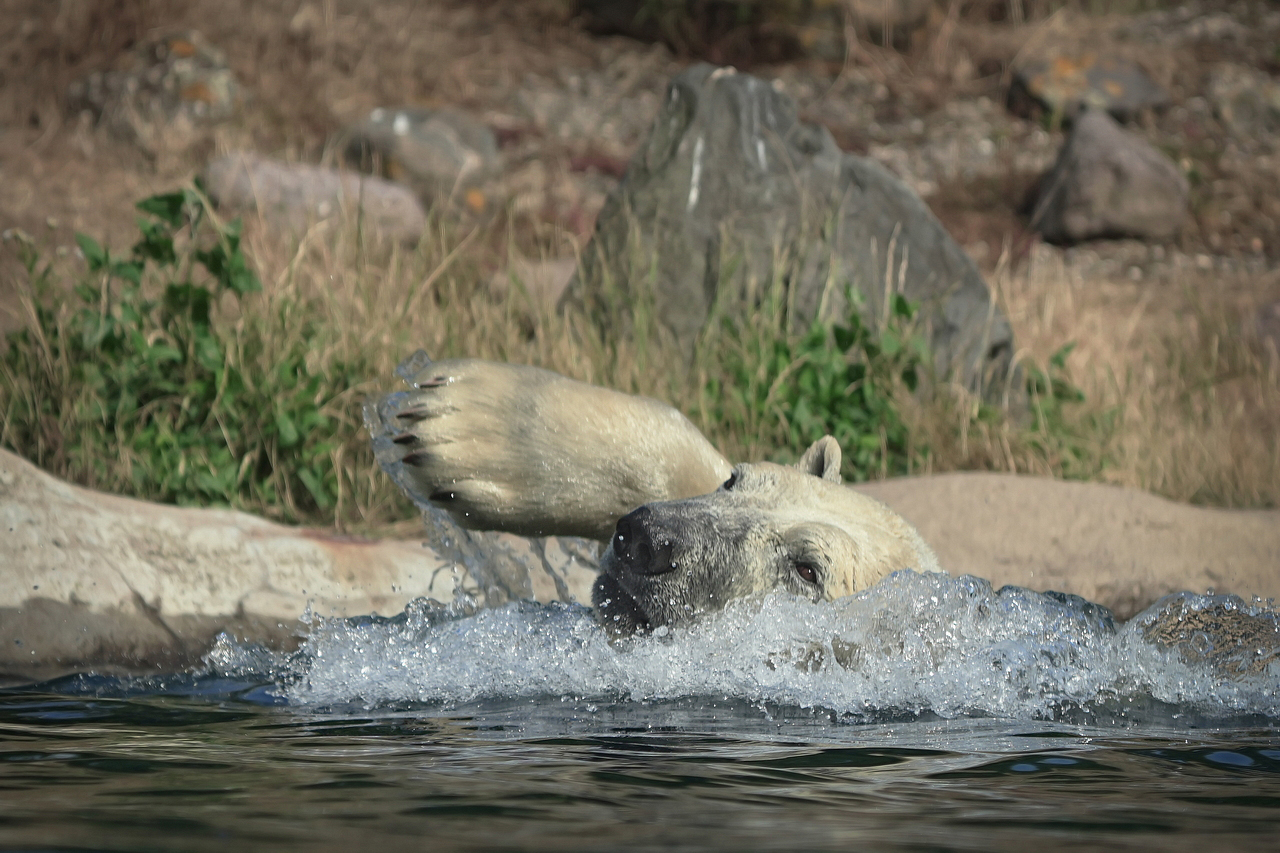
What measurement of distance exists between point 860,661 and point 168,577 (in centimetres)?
218

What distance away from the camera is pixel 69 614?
12.4ft

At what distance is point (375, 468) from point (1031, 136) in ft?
31.6

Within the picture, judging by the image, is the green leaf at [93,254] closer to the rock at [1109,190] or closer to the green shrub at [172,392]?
the green shrub at [172,392]

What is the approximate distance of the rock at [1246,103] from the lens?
13.4 meters

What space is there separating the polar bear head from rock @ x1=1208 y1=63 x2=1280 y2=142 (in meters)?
12.0

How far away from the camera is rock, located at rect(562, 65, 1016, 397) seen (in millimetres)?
7012

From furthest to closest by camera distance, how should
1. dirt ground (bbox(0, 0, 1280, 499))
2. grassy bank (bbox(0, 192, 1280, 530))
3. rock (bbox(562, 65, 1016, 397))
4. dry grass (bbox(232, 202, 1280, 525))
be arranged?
dirt ground (bbox(0, 0, 1280, 499)), rock (bbox(562, 65, 1016, 397)), dry grass (bbox(232, 202, 1280, 525)), grassy bank (bbox(0, 192, 1280, 530))

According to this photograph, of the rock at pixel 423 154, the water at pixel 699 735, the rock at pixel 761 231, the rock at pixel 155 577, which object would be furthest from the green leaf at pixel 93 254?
the rock at pixel 423 154

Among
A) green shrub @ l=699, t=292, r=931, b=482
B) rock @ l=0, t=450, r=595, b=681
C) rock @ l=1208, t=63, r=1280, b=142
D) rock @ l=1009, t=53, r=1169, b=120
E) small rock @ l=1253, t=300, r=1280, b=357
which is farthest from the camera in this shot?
rock @ l=1208, t=63, r=1280, b=142

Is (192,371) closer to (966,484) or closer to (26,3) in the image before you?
(966,484)

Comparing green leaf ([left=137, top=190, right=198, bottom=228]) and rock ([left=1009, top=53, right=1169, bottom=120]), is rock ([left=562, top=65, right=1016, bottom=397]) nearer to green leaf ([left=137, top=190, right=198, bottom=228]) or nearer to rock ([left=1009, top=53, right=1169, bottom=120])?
green leaf ([left=137, top=190, right=198, bottom=228])

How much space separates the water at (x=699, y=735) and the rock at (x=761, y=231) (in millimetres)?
3397

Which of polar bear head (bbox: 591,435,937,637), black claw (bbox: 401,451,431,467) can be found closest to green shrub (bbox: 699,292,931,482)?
polar bear head (bbox: 591,435,937,637)

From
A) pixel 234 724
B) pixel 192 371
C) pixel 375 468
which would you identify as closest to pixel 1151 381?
pixel 375 468
